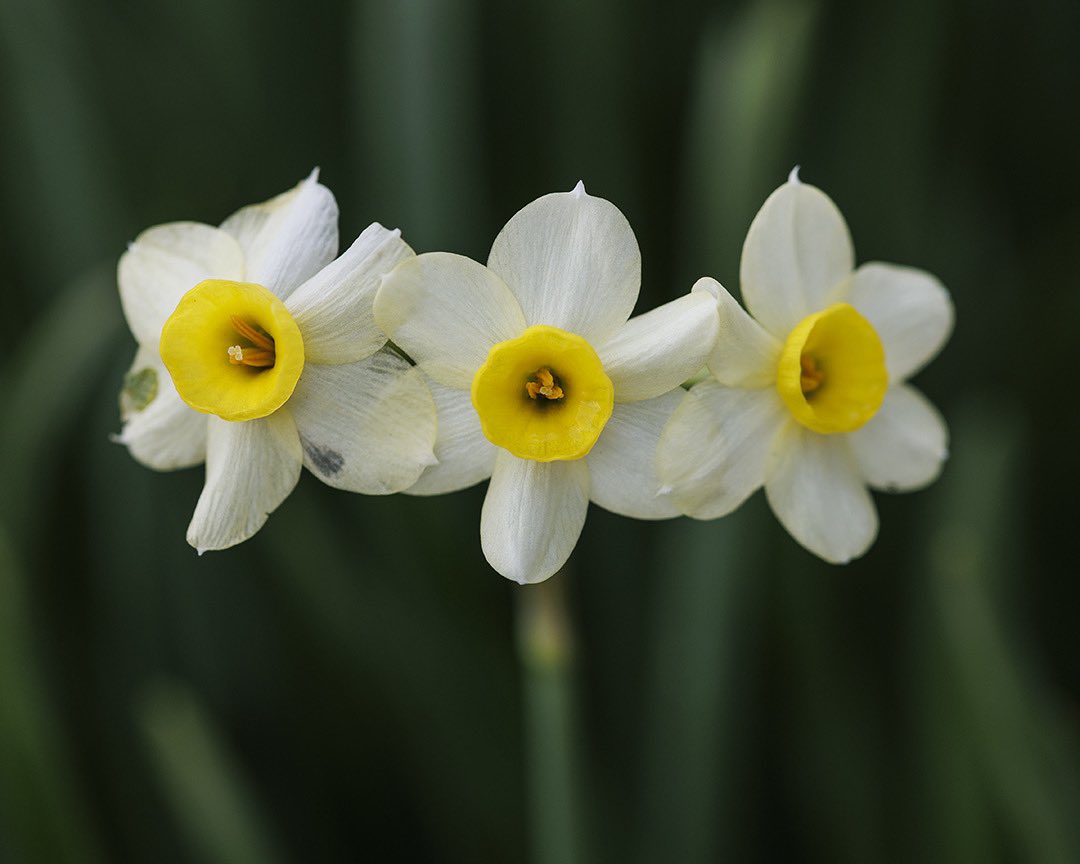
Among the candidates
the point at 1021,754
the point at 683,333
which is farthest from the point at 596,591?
the point at 683,333

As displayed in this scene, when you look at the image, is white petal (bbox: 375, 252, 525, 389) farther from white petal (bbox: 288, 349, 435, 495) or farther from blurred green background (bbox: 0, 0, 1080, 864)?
blurred green background (bbox: 0, 0, 1080, 864)

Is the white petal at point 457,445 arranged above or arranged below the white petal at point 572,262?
below

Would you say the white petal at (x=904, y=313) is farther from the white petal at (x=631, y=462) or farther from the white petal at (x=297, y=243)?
the white petal at (x=297, y=243)

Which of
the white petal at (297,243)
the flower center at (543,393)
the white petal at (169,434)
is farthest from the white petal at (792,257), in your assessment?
the white petal at (169,434)

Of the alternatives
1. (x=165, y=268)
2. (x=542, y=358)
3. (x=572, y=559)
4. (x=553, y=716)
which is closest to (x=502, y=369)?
(x=542, y=358)

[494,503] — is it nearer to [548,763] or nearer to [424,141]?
[548,763]

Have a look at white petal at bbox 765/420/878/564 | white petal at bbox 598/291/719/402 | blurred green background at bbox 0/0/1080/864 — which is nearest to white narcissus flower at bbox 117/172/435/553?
white petal at bbox 598/291/719/402
